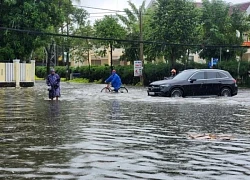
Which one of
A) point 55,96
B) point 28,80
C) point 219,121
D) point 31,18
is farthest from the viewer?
point 28,80

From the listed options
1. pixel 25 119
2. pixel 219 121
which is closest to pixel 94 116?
pixel 25 119

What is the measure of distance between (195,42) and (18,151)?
126 ft

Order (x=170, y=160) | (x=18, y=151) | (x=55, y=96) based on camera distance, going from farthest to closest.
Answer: (x=55, y=96) < (x=18, y=151) < (x=170, y=160)

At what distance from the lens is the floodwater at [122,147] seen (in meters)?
7.38

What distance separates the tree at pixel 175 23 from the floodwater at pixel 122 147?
30.2 metres

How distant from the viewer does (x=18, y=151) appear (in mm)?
9102

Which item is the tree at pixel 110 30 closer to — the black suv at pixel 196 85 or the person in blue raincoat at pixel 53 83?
the black suv at pixel 196 85

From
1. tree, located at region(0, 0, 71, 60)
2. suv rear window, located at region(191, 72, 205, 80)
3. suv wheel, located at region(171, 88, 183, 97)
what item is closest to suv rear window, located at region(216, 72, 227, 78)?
suv rear window, located at region(191, 72, 205, 80)

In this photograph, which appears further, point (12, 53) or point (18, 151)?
point (12, 53)

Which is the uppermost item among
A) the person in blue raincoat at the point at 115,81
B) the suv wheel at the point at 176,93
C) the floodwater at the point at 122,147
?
the person in blue raincoat at the point at 115,81

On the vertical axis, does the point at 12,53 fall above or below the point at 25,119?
above

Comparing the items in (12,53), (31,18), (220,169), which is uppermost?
(31,18)

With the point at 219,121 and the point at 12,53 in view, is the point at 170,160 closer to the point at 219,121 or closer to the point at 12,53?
the point at 219,121

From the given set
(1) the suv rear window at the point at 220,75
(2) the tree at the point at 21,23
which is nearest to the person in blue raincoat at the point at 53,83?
(1) the suv rear window at the point at 220,75
